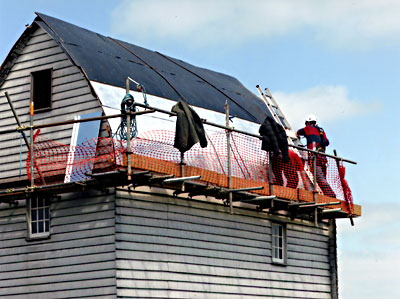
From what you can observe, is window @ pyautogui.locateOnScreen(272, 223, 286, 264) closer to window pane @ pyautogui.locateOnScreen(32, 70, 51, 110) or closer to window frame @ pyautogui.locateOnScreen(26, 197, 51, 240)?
window frame @ pyautogui.locateOnScreen(26, 197, 51, 240)

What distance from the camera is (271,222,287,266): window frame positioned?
30266 mm

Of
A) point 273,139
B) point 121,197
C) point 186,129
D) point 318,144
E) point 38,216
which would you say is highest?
point 318,144

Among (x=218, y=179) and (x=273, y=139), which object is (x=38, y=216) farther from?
(x=273, y=139)

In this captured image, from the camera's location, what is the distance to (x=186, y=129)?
2448 cm

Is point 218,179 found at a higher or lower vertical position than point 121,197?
higher

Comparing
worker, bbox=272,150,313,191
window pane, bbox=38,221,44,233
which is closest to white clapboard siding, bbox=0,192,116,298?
window pane, bbox=38,221,44,233

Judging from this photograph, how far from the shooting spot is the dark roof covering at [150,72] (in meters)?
27.3

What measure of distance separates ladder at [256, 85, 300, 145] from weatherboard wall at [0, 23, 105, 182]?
10.1 m

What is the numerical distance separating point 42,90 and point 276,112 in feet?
36.5

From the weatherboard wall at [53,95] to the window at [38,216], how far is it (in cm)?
93

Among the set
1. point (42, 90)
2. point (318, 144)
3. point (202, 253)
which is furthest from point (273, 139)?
point (42, 90)

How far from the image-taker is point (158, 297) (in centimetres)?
2494

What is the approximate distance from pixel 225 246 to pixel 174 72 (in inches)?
276

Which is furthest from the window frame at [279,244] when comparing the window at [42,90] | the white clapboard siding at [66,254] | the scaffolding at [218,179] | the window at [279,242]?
the window at [42,90]
